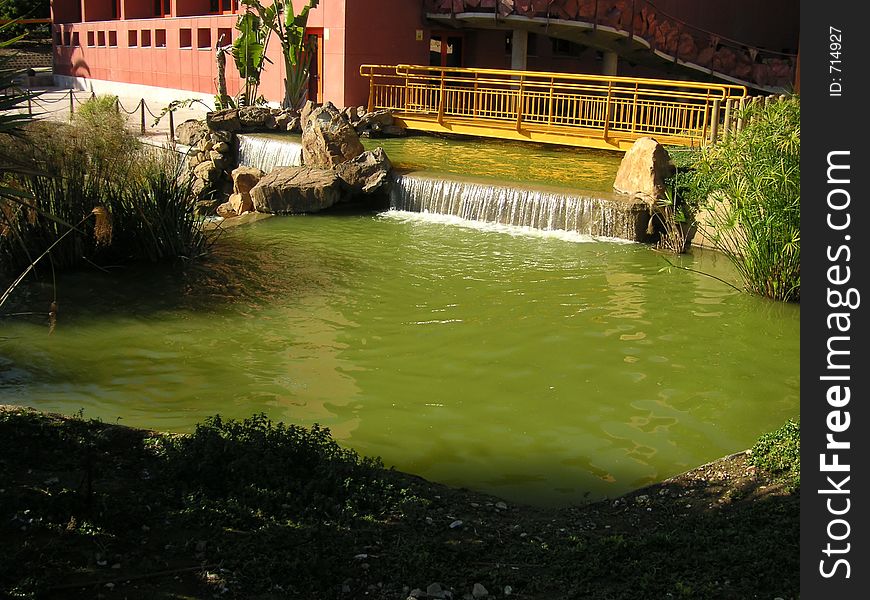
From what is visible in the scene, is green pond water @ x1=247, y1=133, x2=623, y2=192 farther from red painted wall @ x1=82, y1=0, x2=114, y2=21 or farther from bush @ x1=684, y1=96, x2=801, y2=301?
red painted wall @ x1=82, y1=0, x2=114, y2=21

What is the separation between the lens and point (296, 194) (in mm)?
16516

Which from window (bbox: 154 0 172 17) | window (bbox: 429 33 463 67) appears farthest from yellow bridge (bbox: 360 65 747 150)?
window (bbox: 154 0 172 17)

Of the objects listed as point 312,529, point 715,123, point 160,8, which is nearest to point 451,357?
point 312,529

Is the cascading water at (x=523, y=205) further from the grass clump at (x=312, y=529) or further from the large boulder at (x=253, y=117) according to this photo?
the grass clump at (x=312, y=529)

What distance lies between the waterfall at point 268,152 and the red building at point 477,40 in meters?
4.40

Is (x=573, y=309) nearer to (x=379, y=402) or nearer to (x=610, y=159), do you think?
(x=379, y=402)

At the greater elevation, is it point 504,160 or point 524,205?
point 504,160

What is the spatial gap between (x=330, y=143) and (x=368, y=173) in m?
1.40

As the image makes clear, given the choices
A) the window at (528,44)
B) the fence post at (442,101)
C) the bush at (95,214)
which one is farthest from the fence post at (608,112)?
the window at (528,44)

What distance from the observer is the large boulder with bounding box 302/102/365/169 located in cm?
1797

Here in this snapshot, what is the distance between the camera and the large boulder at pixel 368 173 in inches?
665

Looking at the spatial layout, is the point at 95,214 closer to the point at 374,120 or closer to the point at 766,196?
the point at 766,196

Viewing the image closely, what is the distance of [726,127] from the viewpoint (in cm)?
1435
